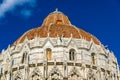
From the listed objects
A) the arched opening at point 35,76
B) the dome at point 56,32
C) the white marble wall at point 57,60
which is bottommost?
the arched opening at point 35,76

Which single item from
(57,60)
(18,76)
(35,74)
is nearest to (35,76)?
(35,74)

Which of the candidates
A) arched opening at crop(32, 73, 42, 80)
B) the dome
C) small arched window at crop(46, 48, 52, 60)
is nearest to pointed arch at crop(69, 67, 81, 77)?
small arched window at crop(46, 48, 52, 60)

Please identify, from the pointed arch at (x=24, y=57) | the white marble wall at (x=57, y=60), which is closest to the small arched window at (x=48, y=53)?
the white marble wall at (x=57, y=60)

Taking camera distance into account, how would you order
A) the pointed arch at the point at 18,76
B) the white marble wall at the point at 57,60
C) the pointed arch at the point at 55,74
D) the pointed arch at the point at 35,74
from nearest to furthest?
1. the pointed arch at the point at 55,74
2. the pointed arch at the point at 35,74
3. the white marble wall at the point at 57,60
4. the pointed arch at the point at 18,76

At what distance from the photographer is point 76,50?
2184 inches

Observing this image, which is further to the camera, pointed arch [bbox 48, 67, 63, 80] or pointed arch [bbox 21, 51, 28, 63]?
pointed arch [bbox 21, 51, 28, 63]

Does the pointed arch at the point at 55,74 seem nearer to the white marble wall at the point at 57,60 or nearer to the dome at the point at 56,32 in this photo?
the white marble wall at the point at 57,60

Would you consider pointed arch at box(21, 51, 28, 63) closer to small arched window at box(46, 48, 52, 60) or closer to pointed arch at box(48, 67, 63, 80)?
small arched window at box(46, 48, 52, 60)

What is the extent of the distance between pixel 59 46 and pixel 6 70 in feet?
32.9

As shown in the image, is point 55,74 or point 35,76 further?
point 35,76

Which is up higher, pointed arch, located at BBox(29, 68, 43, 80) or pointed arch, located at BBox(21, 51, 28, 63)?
pointed arch, located at BBox(21, 51, 28, 63)

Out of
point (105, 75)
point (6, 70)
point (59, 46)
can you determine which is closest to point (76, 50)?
point (59, 46)

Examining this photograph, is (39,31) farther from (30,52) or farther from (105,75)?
(105,75)

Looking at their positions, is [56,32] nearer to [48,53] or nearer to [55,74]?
[48,53]
